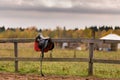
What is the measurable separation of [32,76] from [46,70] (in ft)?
5.64

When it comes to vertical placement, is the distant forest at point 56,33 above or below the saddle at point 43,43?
below

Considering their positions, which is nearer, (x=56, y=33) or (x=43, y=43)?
(x=43, y=43)

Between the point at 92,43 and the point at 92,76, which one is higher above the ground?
the point at 92,43

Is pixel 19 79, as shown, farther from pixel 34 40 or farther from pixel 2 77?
pixel 34 40

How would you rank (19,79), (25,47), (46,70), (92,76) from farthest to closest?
(25,47) → (46,70) → (92,76) → (19,79)

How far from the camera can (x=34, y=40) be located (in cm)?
1553

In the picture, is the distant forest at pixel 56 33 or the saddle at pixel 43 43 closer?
the saddle at pixel 43 43

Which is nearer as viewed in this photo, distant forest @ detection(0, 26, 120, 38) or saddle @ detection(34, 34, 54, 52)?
saddle @ detection(34, 34, 54, 52)

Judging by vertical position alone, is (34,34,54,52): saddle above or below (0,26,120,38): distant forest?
above

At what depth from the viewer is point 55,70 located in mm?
16109

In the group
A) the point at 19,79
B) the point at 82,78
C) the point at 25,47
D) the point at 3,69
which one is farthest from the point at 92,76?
the point at 25,47

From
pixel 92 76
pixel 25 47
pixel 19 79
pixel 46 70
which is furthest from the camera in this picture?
pixel 25 47

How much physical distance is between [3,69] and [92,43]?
4141 millimetres

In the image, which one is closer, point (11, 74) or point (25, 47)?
point (11, 74)
